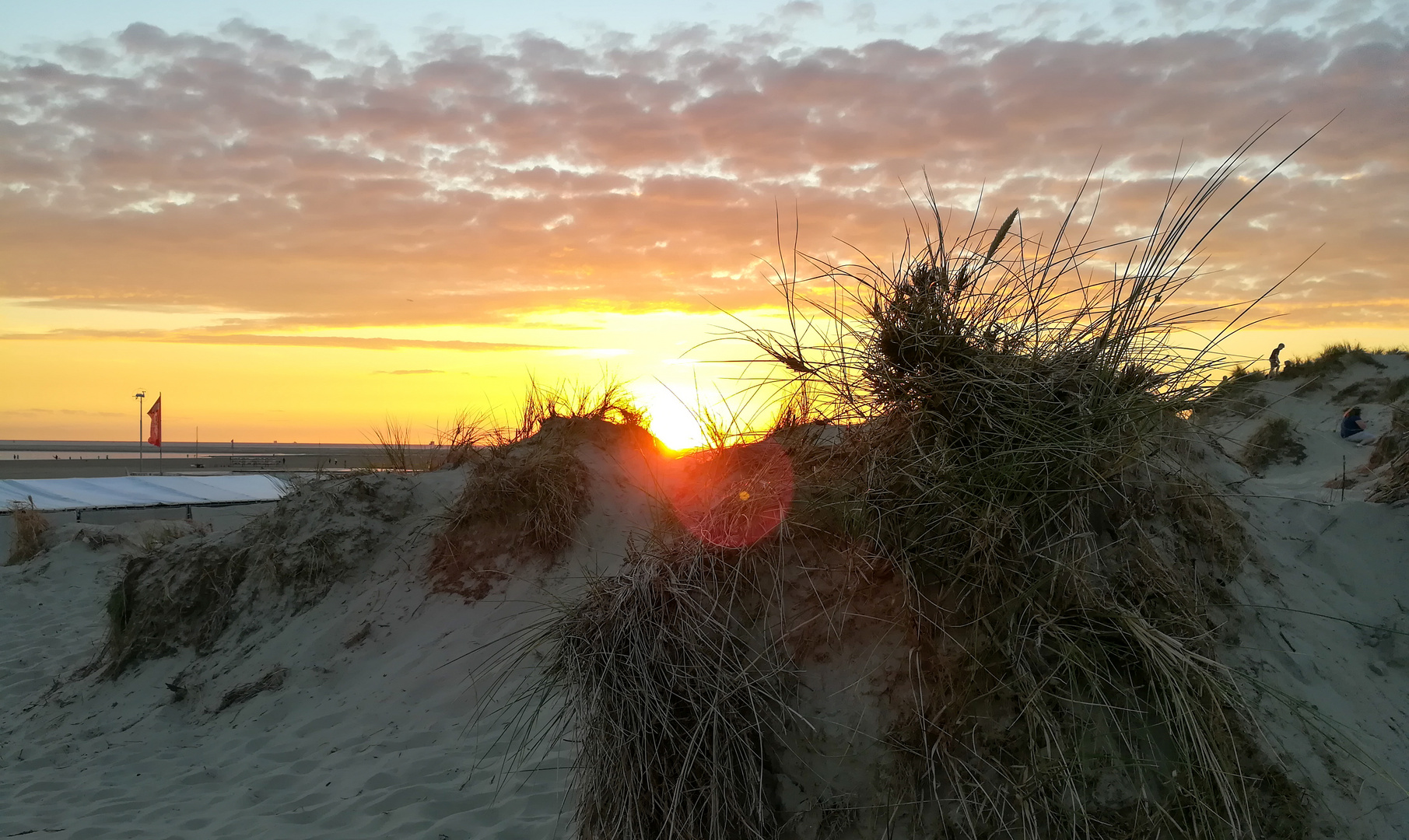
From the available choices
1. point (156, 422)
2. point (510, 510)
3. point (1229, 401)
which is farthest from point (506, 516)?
Answer: point (156, 422)

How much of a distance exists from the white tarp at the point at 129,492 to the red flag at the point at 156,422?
12352 mm

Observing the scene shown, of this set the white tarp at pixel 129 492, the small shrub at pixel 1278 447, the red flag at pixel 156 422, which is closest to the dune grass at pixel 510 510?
the small shrub at pixel 1278 447

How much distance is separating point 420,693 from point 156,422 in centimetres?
3535

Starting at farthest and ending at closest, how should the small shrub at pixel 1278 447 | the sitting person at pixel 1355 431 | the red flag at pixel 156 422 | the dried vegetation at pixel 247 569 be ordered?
1. the red flag at pixel 156 422
2. the sitting person at pixel 1355 431
3. the small shrub at pixel 1278 447
4. the dried vegetation at pixel 247 569

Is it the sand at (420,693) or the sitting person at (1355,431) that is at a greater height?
the sitting person at (1355,431)

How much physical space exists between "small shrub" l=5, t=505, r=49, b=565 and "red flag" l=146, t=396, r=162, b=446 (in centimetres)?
2130

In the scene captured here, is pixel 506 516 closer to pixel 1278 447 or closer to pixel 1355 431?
pixel 1278 447

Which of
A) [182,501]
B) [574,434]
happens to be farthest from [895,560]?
[182,501]

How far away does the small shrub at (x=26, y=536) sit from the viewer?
14070 mm

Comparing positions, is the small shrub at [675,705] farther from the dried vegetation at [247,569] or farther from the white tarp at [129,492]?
the white tarp at [129,492]

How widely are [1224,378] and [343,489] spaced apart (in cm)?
839

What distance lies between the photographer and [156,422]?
3538cm

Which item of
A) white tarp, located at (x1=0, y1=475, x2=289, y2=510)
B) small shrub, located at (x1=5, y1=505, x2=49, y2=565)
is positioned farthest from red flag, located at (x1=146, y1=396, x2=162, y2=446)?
small shrub, located at (x1=5, y1=505, x2=49, y2=565)

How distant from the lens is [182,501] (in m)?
A: 20.9
